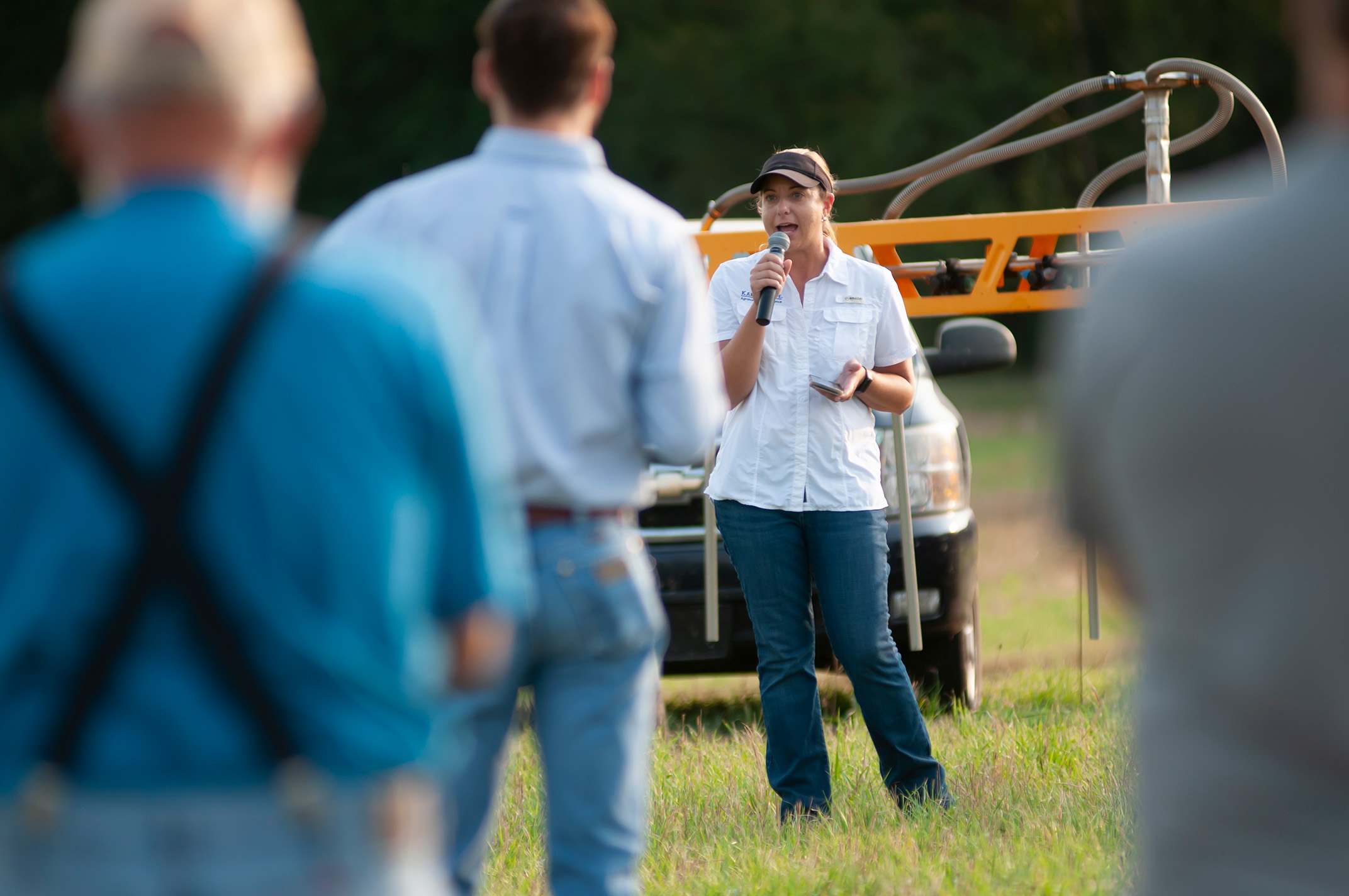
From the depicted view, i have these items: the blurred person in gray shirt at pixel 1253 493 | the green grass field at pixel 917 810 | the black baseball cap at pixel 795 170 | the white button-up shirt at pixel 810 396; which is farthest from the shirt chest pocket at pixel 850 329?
the blurred person in gray shirt at pixel 1253 493

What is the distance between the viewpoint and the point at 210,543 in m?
1.35

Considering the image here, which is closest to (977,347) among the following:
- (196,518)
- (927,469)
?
(927,469)

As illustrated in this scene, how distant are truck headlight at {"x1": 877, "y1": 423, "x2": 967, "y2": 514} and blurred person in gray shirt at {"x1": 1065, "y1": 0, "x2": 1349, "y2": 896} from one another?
14.1 feet

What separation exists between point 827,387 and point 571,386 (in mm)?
2001

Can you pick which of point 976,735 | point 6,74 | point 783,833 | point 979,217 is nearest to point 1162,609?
point 783,833

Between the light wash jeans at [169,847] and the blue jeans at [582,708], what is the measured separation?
860 mm

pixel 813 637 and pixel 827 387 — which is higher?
pixel 827 387

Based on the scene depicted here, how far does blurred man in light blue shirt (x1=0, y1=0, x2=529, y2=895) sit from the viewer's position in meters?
1.34

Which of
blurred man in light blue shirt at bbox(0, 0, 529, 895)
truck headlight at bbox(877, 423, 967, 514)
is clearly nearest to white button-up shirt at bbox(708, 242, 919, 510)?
truck headlight at bbox(877, 423, 967, 514)

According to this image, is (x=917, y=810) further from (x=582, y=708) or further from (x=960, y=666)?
(x=582, y=708)

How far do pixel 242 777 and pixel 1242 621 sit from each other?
2.91 feet

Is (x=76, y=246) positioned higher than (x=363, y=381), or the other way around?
(x=76, y=246)

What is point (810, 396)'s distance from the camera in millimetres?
4281

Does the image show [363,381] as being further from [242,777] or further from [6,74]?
[6,74]
